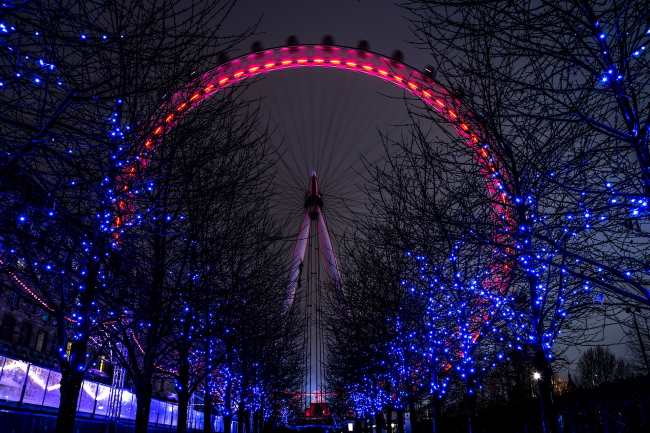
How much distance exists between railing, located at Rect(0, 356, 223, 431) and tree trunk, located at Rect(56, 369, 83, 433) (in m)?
2.14

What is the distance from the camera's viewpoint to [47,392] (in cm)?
1138

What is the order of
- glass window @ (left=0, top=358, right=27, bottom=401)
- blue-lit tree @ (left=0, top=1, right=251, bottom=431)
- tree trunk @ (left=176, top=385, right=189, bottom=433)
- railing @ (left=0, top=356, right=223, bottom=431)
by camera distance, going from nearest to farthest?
1. blue-lit tree @ (left=0, top=1, right=251, bottom=431)
2. glass window @ (left=0, top=358, right=27, bottom=401)
3. railing @ (left=0, top=356, right=223, bottom=431)
4. tree trunk @ (left=176, top=385, right=189, bottom=433)

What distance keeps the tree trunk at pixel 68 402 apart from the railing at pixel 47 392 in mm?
2136

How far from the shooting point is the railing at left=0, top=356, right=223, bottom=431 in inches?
379

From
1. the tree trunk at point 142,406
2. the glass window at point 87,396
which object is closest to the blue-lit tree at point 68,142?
the tree trunk at point 142,406

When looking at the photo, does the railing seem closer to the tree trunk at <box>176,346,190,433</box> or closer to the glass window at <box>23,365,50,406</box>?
the glass window at <box>23,365,50,406</box>

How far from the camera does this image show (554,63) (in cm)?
624

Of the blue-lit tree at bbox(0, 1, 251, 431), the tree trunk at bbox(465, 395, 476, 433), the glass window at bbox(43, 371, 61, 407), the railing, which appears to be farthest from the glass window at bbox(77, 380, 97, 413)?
the tree trunk at bbox(465, 395, 476, 433)

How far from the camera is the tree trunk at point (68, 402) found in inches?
310

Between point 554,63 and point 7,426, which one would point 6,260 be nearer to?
point 7,426

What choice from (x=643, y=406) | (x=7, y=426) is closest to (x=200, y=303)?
(x=7, y=426)

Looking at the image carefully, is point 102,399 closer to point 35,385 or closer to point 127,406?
point 127,406

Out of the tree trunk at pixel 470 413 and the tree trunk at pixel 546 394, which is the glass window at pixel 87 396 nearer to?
the tree trunk at pixel 470 413

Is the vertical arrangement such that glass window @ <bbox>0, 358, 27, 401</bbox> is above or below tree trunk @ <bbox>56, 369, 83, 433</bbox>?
above
